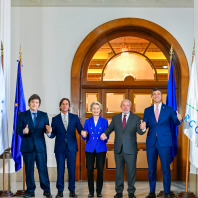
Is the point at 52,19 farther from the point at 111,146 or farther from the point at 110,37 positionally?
the point at 111,146

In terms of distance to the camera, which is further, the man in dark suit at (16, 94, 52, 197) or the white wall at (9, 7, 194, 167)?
the white wall at (9, 7, 194, 167)

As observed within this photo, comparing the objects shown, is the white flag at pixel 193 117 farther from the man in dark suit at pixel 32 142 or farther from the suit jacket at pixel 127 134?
the man in dark suit at pixel 32 142

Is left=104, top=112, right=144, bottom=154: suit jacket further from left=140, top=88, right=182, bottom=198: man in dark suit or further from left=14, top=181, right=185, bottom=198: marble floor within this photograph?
left=14, top=181, right=185, bottom=198: marble floor

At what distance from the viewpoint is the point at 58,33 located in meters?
7.93

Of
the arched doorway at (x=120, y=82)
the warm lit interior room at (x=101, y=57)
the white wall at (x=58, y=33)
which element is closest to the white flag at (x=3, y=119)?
the warm lit interior room at (x=101, y=57)

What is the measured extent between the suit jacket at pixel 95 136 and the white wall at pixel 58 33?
79.4 inches

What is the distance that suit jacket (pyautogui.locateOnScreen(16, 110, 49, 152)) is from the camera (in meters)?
5.84

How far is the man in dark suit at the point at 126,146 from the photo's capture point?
5797 millimetres

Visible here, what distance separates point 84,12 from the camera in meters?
7.95
